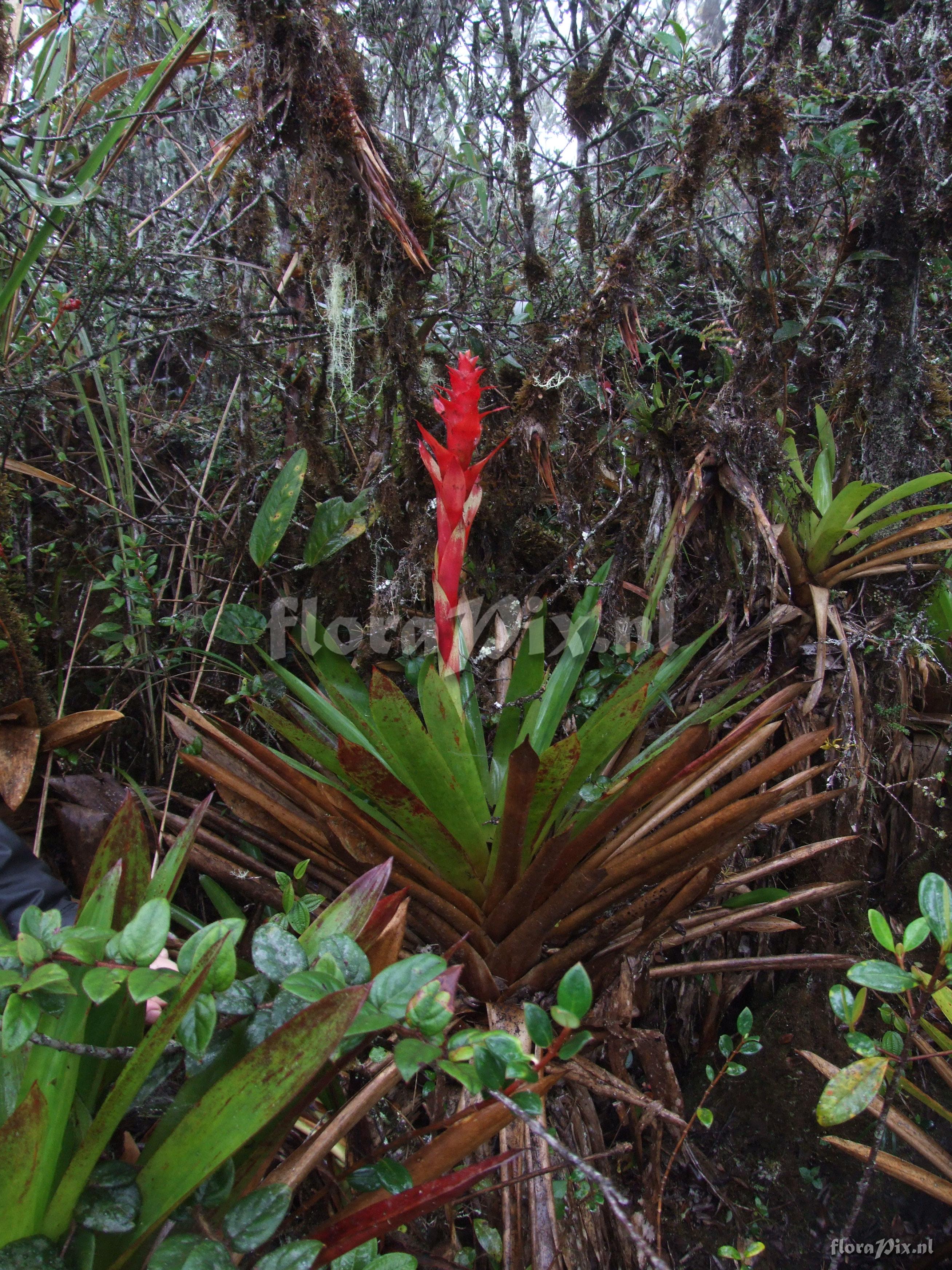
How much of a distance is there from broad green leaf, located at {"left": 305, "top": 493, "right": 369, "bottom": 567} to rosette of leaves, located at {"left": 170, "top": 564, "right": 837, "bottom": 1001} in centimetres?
31

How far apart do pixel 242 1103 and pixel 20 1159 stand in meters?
0.18

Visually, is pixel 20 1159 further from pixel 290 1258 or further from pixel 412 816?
pixel 412 816

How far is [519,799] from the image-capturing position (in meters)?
1.00

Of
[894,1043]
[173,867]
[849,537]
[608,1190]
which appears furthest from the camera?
[849,537]

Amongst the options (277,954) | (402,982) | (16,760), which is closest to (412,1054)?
(402,982)

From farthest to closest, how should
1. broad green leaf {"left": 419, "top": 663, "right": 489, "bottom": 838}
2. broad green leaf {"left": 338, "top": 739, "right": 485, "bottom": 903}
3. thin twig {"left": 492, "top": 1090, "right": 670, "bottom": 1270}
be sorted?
broad green leaf {"left": 419, "top": 663, "right": 489, "bottom": 838}, broad green leaf {"left": 338, "top": 739, "right": 485, "bottom": 903}, thin twig {"left": 492, "top": 1090, "right": 670, "bottom": 1270}

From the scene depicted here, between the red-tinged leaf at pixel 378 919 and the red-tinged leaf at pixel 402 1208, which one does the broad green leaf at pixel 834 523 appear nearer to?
the red-tinged leaf at pixel 378 919

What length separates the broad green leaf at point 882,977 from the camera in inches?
28.8

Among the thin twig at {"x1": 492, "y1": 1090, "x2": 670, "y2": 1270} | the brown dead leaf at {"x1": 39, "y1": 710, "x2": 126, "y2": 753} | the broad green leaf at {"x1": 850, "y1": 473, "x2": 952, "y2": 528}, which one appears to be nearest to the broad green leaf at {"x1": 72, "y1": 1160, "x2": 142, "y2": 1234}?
the thin twig at {"x1": 492, "y1": 1090, "x2": 670, "y2": 1270}

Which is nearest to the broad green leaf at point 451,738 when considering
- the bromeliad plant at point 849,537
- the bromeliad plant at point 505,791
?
the bromeliad plant at point 505,791

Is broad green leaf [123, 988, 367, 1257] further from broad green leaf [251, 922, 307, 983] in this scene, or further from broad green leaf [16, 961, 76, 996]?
broad green leaf [16, 961, 76, 996]

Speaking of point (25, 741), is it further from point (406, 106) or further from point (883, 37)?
point (406, 106)

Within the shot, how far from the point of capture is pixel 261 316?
1979 millimetres

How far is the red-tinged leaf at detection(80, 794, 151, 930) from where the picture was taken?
83 cm
